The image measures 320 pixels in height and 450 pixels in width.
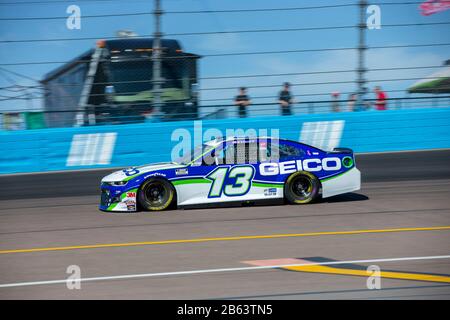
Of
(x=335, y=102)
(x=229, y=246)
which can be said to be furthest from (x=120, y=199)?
(x=335, y=102)

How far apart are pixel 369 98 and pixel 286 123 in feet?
7.14

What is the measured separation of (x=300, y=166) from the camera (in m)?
11.4

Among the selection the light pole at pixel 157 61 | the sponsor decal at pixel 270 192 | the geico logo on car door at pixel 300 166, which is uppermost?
the light pole at pixel 157 61

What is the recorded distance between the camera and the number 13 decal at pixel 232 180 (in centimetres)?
1116

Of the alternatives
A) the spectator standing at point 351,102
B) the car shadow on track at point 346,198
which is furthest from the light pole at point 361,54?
the car shadow on track at point 346,198

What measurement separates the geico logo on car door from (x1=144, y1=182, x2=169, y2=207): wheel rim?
161 centimetres

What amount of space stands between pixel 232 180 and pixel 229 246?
2.93 m

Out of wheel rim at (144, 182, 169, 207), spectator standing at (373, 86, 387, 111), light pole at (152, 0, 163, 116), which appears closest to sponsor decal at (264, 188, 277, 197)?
wheel rim at (144, 182, 169, 207)

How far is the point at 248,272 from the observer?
6.98 metres

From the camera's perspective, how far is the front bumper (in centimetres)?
1098

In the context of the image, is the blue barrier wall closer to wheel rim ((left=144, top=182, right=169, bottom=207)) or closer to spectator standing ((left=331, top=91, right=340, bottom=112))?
spectator standing ((left=331, top=91, right=340, bottom=112))

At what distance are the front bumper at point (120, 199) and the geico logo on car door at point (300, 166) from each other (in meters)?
2.11

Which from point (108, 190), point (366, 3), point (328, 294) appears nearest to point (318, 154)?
point (108, 190)

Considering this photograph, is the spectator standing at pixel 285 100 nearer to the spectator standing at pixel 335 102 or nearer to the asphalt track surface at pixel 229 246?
the spectator standing at pixel 335 102
